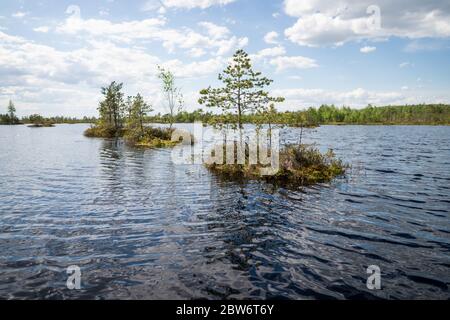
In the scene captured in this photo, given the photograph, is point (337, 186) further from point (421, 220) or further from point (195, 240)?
point (195, 240)

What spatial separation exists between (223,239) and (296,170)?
40.7 ft

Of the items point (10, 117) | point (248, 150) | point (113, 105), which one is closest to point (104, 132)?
point (113, 105)

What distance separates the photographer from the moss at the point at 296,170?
21484 millimetres

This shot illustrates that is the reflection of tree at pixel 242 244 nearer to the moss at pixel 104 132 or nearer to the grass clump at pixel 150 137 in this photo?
the grass clump at pixel 150 137

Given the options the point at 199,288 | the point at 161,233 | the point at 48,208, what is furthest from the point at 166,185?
the point at 199,288

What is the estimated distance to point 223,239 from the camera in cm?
1095

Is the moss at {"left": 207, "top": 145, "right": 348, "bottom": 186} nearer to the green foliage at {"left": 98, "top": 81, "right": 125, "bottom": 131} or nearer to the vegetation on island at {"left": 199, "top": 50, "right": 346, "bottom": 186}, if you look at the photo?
the vegetation on island at {"left": 199, "top": 50, "right": 346, "bottom": 186}

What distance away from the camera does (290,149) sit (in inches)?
914

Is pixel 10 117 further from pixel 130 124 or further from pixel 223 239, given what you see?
pixel 223 239

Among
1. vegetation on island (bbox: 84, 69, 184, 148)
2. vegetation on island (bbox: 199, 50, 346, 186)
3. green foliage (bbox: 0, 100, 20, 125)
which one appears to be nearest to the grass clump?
vegetation on island (bbox: 84, 69, 184, 148)

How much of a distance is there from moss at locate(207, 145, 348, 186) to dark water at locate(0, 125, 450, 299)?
1.96 meters

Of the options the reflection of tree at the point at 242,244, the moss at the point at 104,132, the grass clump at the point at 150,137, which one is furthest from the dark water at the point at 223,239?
the moss at the point at 104,132
